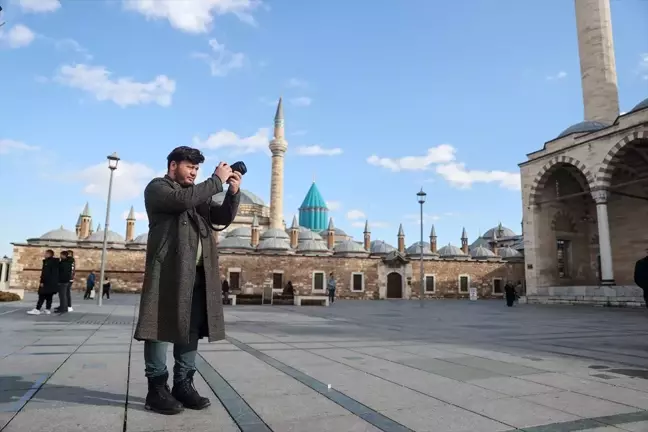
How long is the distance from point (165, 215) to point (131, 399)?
1.19m

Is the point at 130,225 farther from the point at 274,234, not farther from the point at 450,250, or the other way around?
the point at 450,250

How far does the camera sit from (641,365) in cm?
445

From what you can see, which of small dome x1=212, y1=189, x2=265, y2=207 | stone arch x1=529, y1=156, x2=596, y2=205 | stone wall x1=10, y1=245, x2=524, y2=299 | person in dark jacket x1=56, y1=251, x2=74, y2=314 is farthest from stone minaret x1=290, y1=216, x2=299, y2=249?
person in dark jacket x1=56, y1=251, x2=74, y2=314

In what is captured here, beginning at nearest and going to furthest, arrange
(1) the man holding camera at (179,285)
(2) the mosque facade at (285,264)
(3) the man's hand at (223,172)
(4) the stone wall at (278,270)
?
(1) the man holding camera at (179,285) → (3) the man's hand at (223,172) → (4) the stone wall at (278,270) → (2) the mosque facade at (285,264)

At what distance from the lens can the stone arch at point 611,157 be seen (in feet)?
59.7

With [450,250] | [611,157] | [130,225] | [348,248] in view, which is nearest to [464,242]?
[450,250]

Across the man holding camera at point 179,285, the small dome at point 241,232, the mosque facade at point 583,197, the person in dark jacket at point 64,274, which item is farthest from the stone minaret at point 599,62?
the small dome at point 241,232

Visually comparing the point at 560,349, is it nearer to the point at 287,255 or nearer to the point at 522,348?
the point at 522,348

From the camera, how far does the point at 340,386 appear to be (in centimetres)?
328

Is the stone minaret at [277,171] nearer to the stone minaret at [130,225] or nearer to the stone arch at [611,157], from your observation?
the stone minaret at [130,225]

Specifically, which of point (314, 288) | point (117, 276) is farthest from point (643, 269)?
point (117, 276)

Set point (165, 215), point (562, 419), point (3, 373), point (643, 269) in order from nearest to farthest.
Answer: point (562, 419) → point (165, 215) → point (3, 373) → point (643, 269)

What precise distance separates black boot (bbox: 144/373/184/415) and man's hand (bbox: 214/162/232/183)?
4.01ft

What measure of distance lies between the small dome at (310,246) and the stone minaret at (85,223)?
61.8ft
